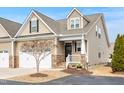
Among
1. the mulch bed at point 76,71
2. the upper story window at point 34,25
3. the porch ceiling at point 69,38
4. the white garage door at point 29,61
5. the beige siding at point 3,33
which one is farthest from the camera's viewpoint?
the beige siding at point 3,33

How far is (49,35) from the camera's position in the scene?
76.0 ft

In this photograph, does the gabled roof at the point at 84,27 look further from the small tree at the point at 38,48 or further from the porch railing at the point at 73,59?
the porch railing at the point at 73,59

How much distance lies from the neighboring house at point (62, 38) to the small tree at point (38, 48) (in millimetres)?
538

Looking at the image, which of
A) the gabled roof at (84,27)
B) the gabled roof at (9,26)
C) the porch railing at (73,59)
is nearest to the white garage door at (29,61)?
the porch railing at (73,59)

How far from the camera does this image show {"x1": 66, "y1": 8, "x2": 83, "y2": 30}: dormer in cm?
2312

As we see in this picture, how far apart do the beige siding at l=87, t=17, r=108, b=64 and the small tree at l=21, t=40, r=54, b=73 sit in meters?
3.94

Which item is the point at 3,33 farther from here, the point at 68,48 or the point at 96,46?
the point at 96,46

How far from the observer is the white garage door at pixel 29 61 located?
2325 centimetres

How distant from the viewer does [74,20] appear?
23516 millimetres

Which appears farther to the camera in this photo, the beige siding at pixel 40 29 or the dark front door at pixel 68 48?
the dark front door at pixel 68 48
